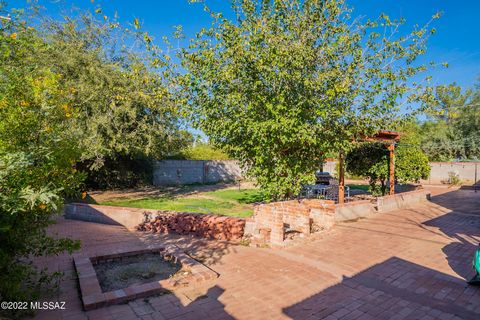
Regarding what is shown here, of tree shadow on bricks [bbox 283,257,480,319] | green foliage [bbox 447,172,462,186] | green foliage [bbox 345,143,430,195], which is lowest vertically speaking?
tree shadow on bricks [bbox 283,257,480,319]

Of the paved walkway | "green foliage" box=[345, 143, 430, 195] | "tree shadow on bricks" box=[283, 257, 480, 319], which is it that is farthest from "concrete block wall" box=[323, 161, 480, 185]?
"tree shadow on bricks" box=[283, 257, 480, 319]

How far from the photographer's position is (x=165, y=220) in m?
8.30

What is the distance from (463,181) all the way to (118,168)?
1027 inches

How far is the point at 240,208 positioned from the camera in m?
12.0

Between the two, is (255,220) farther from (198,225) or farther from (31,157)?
(31,157)

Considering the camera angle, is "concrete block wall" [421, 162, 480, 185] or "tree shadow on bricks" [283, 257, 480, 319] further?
"concrete block wall" [421, 162, 480, 185]

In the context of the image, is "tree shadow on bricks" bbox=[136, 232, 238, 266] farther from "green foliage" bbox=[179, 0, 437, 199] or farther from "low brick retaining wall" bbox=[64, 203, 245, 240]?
"green foliage" bbox=[179, 0, 437, 199]

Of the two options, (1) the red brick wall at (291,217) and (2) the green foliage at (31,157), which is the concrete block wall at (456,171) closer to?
(1) the red brick wall at (291,217)

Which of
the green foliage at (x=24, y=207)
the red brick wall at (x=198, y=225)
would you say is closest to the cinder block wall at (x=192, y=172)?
the red brick wall at (x=198, y=225)

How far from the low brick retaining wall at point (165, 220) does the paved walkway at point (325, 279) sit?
1.46 ft

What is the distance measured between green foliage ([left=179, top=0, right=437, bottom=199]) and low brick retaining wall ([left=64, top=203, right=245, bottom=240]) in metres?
1.76

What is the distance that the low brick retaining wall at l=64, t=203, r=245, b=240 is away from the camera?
292 inches

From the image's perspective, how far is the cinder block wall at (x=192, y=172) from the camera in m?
22.5

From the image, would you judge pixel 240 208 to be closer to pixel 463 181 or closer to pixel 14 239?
pixel 14 239
